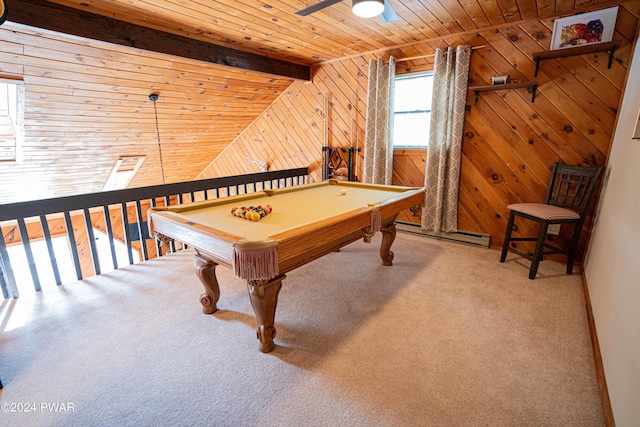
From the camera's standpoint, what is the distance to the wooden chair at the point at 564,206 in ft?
8.38

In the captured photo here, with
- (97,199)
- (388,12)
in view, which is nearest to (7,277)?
(97,199)

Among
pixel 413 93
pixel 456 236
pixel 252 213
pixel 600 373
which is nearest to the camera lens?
pixel 600 373

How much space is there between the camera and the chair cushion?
2537 mm

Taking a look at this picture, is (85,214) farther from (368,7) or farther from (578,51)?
(578,51)

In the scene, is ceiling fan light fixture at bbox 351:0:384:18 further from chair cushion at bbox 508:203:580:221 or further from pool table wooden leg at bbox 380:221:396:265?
chair cushion at bbox 508:203:580:221

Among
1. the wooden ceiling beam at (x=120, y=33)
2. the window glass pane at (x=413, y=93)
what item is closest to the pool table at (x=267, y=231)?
the window glass pane at (x=413, y=93)

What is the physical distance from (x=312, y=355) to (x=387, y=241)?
57.1 inches

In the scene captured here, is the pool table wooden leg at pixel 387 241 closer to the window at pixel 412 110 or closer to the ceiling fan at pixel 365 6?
the window at pixel 412 110

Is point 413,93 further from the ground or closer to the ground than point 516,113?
further from the ground

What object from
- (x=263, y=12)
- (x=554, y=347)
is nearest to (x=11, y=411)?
(x=554, y=347)

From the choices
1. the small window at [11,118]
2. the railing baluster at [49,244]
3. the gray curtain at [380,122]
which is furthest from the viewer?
the gray curtain at [380,122]

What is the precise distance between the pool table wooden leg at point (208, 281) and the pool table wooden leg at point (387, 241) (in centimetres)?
153

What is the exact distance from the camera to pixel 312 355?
1.73 m

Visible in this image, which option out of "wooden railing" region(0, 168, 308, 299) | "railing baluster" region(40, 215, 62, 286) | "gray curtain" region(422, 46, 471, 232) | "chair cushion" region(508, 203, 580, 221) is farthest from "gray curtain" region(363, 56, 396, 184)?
"railing baluster" region(40, 215, 62, 286)
